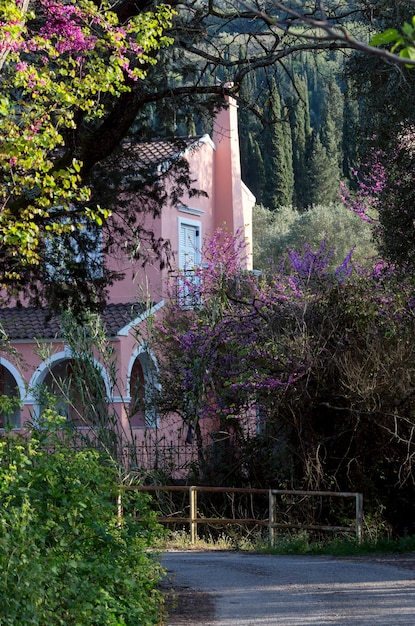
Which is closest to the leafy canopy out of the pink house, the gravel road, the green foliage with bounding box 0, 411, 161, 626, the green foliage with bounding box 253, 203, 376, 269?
the green foliage with bounding box 0, 411, 161, 626

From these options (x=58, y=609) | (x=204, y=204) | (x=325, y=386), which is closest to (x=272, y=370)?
(x=325, y=386)

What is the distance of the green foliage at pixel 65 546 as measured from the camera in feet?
21.5

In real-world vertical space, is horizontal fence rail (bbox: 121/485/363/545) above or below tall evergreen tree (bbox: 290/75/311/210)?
below

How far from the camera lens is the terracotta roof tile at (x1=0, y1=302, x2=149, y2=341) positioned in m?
27.5

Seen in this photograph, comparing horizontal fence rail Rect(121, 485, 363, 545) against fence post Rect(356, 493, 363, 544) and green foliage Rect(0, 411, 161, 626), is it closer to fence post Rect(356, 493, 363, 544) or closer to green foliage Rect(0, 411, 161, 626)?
fence post Rect(356, 493, 363, 544)

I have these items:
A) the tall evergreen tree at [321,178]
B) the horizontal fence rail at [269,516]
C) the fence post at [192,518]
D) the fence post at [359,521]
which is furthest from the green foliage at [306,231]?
the fence post at [359,521]

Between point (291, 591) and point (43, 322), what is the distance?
57.7 feet

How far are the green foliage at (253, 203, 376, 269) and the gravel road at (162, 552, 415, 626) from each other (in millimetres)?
32953

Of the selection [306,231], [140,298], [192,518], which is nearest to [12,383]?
[140,298]

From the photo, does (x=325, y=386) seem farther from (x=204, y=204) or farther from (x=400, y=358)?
(x=204, y=204)

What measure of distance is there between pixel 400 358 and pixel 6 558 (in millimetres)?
11237

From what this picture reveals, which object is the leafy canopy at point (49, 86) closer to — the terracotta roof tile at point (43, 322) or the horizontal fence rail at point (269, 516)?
the horizontal fence rail at point (269, 516)

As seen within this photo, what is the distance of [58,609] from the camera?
714 centimetres

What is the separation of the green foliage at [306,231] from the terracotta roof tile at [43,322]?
19.3 meters
